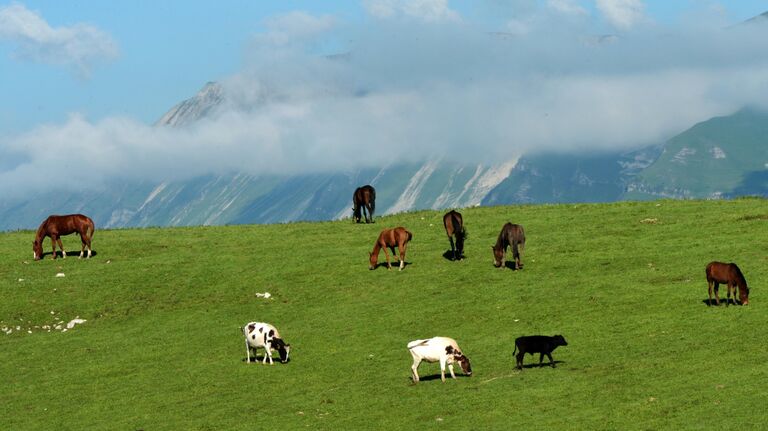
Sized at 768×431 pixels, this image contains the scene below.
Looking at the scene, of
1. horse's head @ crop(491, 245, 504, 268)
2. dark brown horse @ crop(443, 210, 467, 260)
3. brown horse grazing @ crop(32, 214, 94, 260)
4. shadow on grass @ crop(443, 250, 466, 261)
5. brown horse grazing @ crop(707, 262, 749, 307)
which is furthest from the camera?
brown horse grazing @ crop(32, 214, 94, 260)

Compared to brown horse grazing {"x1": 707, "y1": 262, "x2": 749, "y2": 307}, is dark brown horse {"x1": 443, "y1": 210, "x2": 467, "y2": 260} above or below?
above

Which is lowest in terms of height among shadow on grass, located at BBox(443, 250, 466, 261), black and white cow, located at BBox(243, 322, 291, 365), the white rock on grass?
black and white cow, located at BBox(243, 322, 291, 365)

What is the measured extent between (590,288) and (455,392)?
542 inches

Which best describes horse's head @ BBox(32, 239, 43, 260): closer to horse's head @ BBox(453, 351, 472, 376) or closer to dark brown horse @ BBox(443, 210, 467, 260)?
dark brown horse @ BBox(443, 210, 467, 260)

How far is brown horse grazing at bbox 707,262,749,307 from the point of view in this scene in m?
38.4

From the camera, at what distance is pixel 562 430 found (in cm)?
2720

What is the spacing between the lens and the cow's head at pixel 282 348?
37719 millimetres

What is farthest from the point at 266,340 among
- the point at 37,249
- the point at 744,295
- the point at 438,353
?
the point at 37,249

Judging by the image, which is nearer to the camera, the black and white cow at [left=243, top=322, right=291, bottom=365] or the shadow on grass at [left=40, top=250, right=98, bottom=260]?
the black and white cow at [left=243, top=322, right=291, bottom=365]

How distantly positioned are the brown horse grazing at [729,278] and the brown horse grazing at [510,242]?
10.5 m

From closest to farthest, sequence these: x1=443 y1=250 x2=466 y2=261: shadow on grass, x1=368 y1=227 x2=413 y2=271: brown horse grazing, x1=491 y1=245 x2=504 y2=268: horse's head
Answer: x1=491 y1=245 x2=504 y2=268: horse's head → x1=368 y1=227 x2=413 y2=271: brown horse grazing → x1=443 y1=250 x2=466 y2=261: shadow on grass

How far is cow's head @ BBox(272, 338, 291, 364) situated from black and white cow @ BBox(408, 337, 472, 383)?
6.07 metres

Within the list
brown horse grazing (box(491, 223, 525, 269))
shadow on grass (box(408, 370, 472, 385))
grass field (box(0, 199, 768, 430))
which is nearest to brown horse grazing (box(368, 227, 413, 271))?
grass field (box(0, 199, 768, 430))

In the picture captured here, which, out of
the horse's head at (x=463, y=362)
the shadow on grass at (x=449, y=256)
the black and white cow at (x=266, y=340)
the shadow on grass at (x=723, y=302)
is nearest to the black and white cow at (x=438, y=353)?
the horse's head at (x=463, y=362)
